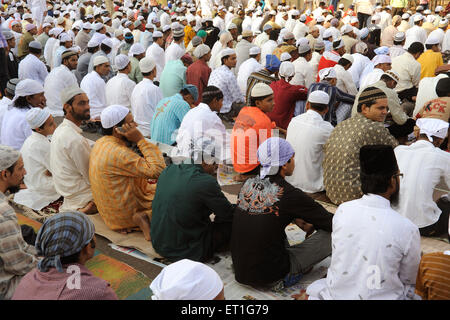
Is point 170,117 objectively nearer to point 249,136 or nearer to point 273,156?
point 249,136

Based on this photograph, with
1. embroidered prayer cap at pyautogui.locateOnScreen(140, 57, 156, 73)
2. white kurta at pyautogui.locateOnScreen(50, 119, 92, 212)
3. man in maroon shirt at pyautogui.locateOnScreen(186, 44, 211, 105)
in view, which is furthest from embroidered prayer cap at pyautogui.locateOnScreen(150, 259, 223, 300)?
man in maroon shirt at pyautogui.locateOnScreen(186, 44, 211, 105)

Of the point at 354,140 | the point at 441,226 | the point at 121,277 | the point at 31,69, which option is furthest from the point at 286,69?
the point at 31,69

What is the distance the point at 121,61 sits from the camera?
239 inches

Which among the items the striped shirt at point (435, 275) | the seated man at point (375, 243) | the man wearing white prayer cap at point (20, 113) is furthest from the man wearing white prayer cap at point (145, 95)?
the striped shirt at point (435, 275)

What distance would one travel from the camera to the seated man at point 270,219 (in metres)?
2.53

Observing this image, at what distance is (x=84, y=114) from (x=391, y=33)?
812 cm

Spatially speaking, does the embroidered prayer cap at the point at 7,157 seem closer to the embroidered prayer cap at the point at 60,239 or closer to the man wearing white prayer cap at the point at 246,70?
the embroidered prayer cap at the point at 60,239

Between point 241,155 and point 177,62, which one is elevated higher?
point 177,62

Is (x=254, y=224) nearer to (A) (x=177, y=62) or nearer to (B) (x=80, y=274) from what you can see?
(B) (x=80, y=274)

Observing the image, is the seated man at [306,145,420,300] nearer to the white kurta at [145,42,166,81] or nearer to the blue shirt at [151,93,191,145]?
the blue shirt at [151,93,191,145]

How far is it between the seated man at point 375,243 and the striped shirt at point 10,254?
→ 1675mm

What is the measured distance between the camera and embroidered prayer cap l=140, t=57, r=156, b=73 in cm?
567

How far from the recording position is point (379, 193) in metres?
2.09

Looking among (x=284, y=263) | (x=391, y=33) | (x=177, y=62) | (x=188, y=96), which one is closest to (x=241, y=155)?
(x=188, y=96)
